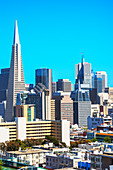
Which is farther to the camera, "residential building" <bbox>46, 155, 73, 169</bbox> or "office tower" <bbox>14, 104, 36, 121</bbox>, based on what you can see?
"office tower" <bbox>14, 104, 36, 121</bbox>

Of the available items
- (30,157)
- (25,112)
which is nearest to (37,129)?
(30,157)

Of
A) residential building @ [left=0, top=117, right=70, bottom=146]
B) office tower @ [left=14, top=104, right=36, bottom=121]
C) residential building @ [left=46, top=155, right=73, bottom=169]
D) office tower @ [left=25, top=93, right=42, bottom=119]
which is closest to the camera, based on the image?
residential building @ [left=46, top=155, right=73, bottom=169]

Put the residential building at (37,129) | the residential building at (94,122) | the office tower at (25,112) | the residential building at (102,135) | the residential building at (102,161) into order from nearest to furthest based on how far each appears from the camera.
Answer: the residential building at (102,161), the residential building at (37,129), the residential building at (102,135), the residential building at (94,122), the office tower at (25,112)

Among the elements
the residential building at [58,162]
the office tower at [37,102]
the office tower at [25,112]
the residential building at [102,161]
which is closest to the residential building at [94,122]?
the office tower at [25,112]

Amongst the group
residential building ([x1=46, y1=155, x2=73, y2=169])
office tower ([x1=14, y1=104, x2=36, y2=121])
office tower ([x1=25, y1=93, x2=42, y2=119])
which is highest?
office tower ([x1=25, y1=93, x2=42, y2=119])

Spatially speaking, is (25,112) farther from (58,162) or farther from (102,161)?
(102,161)

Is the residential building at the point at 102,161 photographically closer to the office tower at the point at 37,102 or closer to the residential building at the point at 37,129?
the residential building at the point at 37,129

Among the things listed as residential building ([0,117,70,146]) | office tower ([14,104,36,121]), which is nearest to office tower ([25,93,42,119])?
office tower ([14,104,36,121])

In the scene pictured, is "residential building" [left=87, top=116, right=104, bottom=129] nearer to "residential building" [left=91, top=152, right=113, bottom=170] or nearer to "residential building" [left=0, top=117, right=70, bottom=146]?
"residential building" [left=0, top=117, right=70, bottom=146]

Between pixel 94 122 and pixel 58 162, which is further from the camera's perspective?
pixel 94 122

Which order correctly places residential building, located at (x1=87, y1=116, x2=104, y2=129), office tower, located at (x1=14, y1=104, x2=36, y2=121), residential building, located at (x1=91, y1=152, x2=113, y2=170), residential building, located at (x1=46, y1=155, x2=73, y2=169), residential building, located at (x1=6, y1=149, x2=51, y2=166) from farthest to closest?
office tower, located at (x1=14, y1=104, x2=36, y2=121), residential building, located at (x1=87, y1=116, x2=104, y2=129), residential building, located at (x1=6, y1=149, x2=51, y2=166), residential building, located at (x1=46, y1=155, x2=73, y2=169), residential building, located at (x1=91, y1=152, x2=113, y2=170)

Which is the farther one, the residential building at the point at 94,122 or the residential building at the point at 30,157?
the residential building at the point at 94,122

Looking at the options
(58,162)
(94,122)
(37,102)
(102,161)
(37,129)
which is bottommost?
(58,162)

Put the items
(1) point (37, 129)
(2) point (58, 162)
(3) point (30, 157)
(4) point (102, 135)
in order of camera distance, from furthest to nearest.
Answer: (4) point (102, 135) → (1) point (37, 129) → (3) point (30, 157) → (2) point (58, 162)
